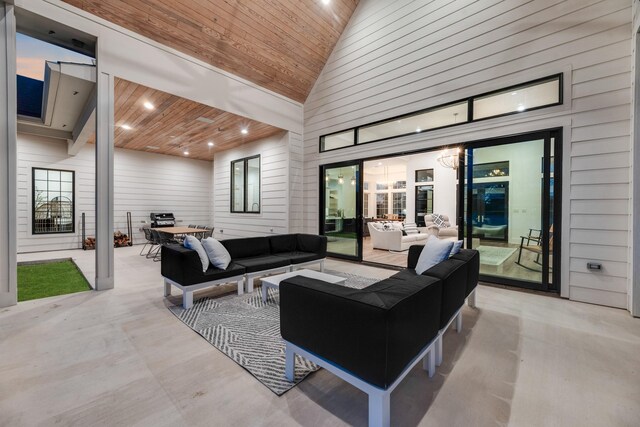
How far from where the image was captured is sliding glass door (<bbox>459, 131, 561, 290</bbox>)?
11.9ft

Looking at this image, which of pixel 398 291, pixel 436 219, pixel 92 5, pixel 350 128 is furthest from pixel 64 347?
pixel 436 219

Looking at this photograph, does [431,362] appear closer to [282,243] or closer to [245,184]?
[282,243]

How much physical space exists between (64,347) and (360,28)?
22.3 ft

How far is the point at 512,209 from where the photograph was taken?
4.03 metres

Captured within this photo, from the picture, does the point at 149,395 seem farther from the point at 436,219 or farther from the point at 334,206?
the point at 436,219

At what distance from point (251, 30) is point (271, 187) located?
340 cm

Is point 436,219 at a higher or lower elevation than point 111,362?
higher

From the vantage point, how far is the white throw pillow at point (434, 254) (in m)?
2.83

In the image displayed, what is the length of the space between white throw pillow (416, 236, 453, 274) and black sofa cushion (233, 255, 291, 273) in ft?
6.65

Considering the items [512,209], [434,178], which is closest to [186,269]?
[512,209]

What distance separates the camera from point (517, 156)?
3943 mm

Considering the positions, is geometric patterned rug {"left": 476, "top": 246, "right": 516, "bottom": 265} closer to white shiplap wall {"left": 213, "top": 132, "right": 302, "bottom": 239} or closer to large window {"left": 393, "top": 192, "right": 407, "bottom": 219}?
white shiplap wall {"left": 213, "top": 132, "right": 302, "bottom": 239}

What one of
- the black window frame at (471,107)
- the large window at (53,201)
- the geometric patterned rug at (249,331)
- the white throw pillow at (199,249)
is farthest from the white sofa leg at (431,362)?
the large window at (53,201)

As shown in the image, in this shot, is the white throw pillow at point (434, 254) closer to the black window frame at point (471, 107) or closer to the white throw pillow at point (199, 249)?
the black window frame at point (471, 107)
